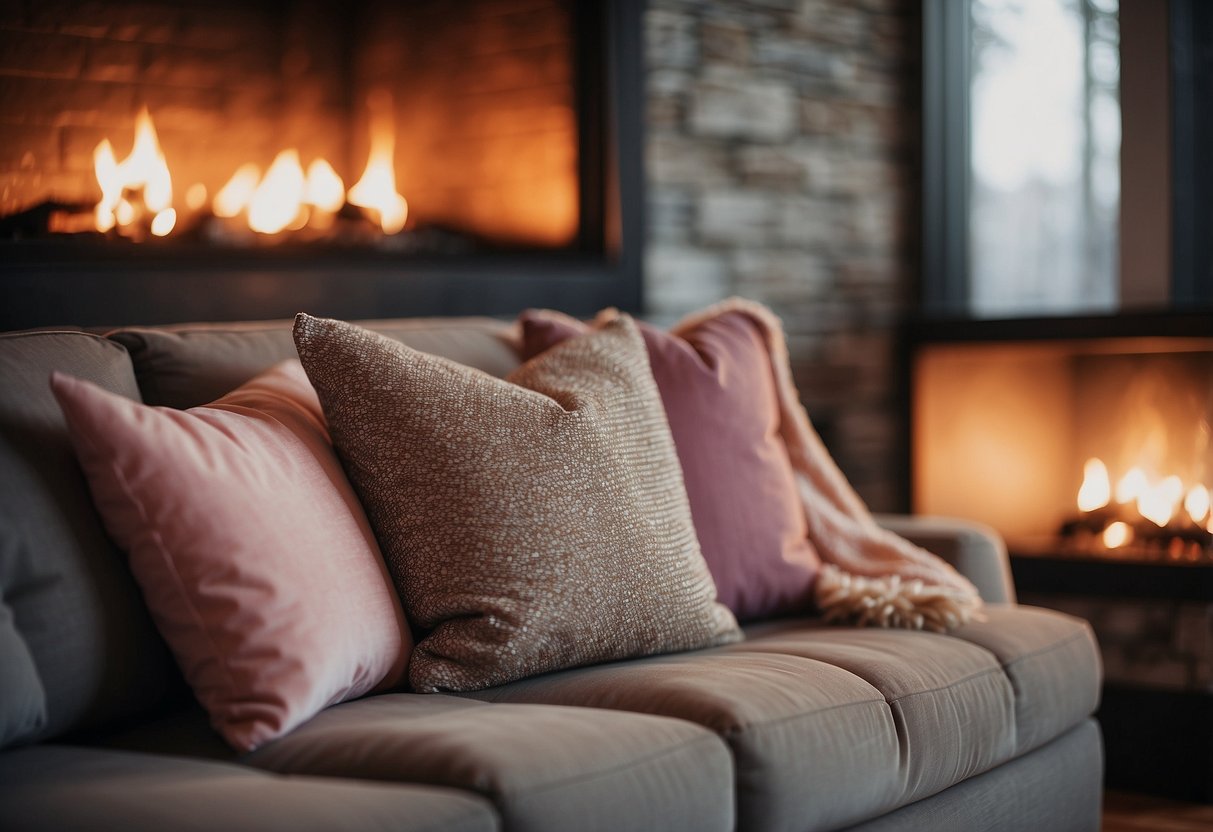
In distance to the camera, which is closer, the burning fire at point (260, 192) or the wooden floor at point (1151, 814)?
the burning fire at point (260, 192)

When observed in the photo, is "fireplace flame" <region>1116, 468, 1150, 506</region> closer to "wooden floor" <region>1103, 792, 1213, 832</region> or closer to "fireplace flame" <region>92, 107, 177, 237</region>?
"wooden floor" <region>1103, 792, 1213, 832</region>

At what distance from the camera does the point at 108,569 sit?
60.3 inches

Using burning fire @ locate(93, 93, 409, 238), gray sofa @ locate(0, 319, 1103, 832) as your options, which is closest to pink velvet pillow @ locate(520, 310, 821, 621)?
gray sofa @ locate(0, 319, 1103, 832)

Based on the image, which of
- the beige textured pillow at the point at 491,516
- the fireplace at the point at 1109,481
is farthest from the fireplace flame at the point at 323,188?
the fireplace at the point at 1109,481

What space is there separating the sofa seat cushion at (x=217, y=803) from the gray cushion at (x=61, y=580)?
0.15m

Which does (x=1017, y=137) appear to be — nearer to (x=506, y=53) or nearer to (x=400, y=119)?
(x=506, y=53)

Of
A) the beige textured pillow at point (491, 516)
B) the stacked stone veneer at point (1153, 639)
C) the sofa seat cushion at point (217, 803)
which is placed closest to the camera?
the sofa seat cushion at point (217, 803)

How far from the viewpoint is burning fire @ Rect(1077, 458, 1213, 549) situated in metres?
3.00

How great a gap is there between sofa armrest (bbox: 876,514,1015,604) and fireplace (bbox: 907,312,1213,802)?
71 cm

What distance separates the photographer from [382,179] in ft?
9.60

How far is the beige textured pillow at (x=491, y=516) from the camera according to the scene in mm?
1648

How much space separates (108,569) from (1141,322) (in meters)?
2.29

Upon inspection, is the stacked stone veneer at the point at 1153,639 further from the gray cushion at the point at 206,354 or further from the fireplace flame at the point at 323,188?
the fireplace flame at the point at 323,188

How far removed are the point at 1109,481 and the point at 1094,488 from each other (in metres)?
0.04
